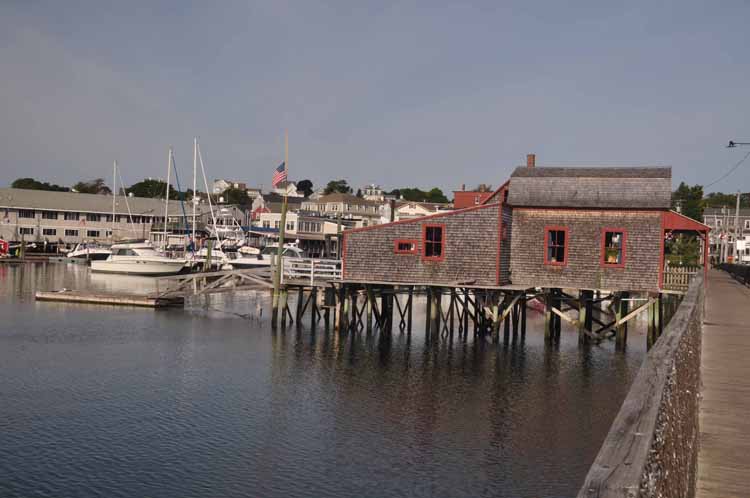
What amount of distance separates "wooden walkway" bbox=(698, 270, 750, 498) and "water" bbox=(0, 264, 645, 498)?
4.46 meters

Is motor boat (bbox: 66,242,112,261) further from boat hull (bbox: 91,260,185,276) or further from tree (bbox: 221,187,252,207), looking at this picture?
tree (bbox: 221,187,252,207)

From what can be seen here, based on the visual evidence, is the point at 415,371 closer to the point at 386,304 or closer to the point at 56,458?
the point at 386,304

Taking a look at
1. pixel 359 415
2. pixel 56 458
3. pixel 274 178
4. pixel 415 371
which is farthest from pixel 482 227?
pixel 56 458

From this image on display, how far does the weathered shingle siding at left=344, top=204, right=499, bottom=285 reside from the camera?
3278 cm

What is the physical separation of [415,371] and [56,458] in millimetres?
14649

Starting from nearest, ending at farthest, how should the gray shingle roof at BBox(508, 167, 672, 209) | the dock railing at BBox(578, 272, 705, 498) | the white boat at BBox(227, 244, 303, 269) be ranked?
1. the dock railing at BBox(578, 272, 705, 498)
2. the gray shingle roof at BBox(508, 167, 672, 209)
3. the white boat at BBox(227, 244, 303, 269)

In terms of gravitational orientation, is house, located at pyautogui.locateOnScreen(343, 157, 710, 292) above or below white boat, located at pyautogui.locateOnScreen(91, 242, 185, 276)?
above

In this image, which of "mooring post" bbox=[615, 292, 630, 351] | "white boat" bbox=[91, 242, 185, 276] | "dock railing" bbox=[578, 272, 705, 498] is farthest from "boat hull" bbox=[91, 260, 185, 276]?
"dock railing" bbox=[578, 272, 705, 498]

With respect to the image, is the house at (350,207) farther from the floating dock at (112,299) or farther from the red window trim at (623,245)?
the red window trim at (623,245)

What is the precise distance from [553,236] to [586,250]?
1.65 m

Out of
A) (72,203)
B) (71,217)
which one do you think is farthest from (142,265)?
(72,203)

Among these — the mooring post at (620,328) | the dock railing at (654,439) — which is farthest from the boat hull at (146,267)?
the dock railing at (654,439)

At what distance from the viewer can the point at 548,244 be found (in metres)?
Result: 33.3

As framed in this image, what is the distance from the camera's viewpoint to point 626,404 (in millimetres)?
5066
